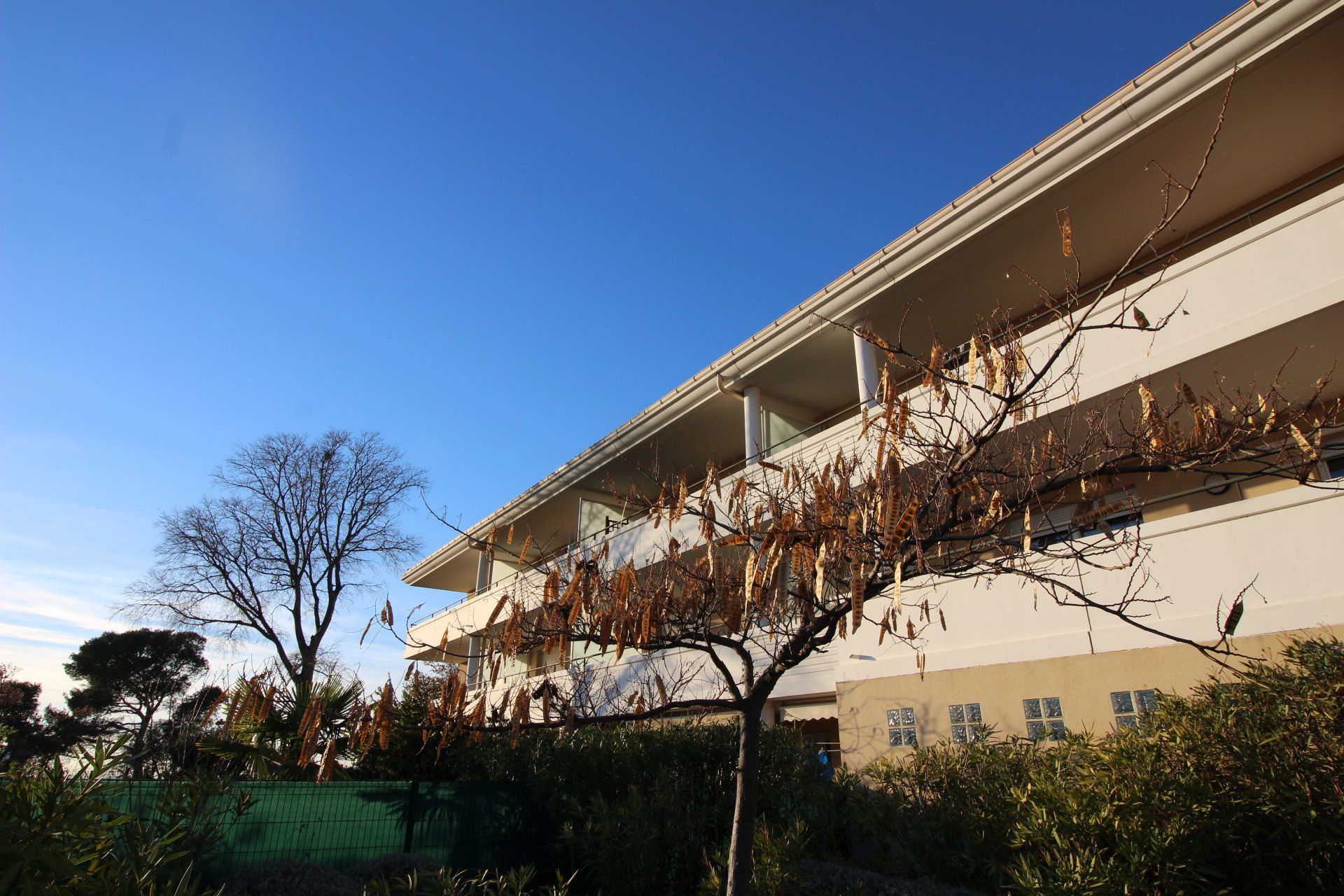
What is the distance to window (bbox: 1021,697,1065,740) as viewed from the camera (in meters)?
8.45

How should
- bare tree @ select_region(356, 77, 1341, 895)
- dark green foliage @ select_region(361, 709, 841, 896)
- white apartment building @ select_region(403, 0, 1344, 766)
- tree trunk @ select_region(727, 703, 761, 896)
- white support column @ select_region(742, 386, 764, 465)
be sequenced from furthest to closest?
white support column @ select_region(742, 386, 764, 465), dark green foliage @ select_region(361, 709, 841, 896), white apartment building @ select_region(403, 0, 1344, 766), tree trunk @ select_region(727, 703, 761, 896), bare tree @ select_region(356, 77, 1341, 895)

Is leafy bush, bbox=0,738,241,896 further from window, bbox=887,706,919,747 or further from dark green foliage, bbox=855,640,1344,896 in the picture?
window, bbox=887,706,919,747

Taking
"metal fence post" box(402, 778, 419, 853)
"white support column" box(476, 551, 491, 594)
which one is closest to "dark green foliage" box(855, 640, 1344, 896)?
"metal fence post" box(402, 778, 419, 853)

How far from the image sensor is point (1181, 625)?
7.94 metres

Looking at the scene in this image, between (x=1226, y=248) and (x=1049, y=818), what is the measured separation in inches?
263

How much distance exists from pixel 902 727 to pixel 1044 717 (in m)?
1.94

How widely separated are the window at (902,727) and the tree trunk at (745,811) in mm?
4326

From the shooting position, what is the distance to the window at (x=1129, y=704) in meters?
7.86

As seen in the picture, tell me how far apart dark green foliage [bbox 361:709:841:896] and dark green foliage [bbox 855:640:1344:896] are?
8.07ft

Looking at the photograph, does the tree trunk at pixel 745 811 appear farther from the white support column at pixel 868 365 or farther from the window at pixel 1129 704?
the white support column at pixel 868 365

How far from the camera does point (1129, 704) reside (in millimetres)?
8039

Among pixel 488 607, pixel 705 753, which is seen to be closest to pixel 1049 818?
pixel 705 753

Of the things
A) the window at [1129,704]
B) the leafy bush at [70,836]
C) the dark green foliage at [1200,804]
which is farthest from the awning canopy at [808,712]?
the leafy bush at [70,836]

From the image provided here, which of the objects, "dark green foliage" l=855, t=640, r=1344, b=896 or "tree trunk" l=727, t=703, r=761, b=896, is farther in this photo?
"tree trunk" l=727, t=703, r=761, b=896
